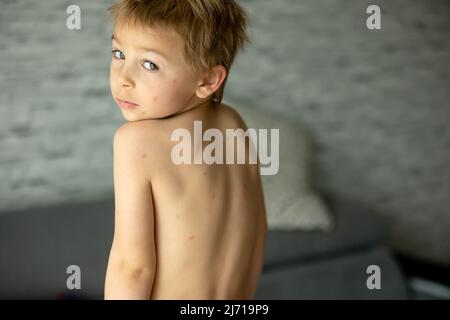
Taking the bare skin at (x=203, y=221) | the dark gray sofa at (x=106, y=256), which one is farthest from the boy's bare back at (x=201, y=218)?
the dark gray sofa at (x=106, y=256)

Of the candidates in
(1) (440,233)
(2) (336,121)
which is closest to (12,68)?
(2) (336,121)

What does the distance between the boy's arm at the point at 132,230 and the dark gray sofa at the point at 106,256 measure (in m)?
0.31

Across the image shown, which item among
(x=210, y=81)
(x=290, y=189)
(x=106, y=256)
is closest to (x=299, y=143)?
(x=290, y=189)

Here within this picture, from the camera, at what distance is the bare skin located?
499mm

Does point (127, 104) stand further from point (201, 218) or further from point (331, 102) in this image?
point (331, 102)

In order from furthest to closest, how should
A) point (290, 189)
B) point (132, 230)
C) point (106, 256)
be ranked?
point (290, 189) < point (106, 256) < point (132, 230)

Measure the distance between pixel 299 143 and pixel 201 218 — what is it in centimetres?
51

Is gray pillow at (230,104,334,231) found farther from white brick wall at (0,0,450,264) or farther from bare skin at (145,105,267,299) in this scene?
bare skin at (145,105,267,299)

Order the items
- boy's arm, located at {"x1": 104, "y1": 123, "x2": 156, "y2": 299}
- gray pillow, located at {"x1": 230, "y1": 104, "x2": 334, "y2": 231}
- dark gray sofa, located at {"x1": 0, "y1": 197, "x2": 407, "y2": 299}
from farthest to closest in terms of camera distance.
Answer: gray pillow, located at {"x1": 230, "y1": 104, "x2": 334, "y2": 231}
dark gray sofa, located at {"x1": 0, "y1": 197, "x2": 407, "y2": 299}
boy's arm, located at {"x1": 104, "y1": 123, "x2": 156, "y2": 299}

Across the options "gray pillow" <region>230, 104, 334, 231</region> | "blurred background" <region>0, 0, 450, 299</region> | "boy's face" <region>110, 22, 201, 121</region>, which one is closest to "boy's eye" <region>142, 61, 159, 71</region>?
"boy's face" <region>110, 22, 201, 121</region>

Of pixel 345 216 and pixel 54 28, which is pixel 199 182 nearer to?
pixel 54 28

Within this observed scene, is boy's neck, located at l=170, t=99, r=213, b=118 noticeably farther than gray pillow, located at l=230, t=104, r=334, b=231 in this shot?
No

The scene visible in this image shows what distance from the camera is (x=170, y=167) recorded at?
499 mm

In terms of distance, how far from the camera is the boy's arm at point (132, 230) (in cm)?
47
